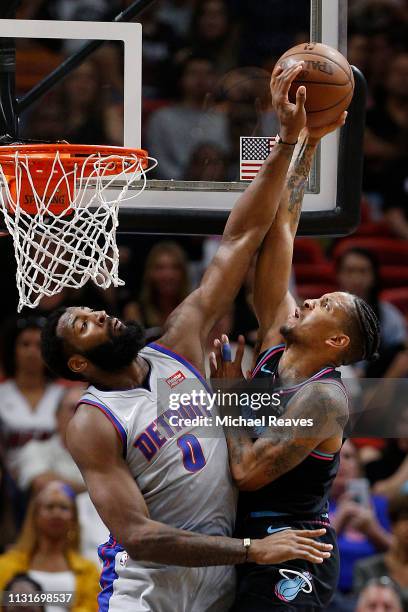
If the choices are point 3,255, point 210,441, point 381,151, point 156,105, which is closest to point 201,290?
point 210,441

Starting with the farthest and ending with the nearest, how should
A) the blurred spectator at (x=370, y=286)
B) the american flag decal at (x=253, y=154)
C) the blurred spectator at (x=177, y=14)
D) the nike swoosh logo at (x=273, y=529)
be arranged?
the blurred spectator at (x=370, y=286), the blurred spectator at (x=177, y=14), the american flag decal at (x=253, y=154), the nike swoosh logo at (x=273, y=529)

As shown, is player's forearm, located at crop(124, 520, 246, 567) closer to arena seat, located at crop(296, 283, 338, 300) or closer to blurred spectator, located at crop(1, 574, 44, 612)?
blurred spectator, located at crop(1, 574, 44, 612)

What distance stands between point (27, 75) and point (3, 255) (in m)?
1.96

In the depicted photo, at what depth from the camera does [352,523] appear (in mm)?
5566

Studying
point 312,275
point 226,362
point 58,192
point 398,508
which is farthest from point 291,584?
point 312,275

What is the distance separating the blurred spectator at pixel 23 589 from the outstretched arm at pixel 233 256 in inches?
69.5

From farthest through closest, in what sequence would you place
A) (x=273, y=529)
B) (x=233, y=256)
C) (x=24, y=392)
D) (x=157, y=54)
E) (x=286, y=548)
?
(x=24, y=392)
(x=157, y=54)
(x=233, y=256)
(x=273, y=529)
(x=286, y=548)

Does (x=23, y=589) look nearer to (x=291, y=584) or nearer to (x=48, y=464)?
(x=48, y=464)

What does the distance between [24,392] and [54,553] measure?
97 cm

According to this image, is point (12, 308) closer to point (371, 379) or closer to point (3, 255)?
point (3, 255)

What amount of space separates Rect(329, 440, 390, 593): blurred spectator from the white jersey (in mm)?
1890

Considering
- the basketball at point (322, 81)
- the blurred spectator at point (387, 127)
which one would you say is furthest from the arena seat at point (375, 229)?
the basketball at point (322, 81)

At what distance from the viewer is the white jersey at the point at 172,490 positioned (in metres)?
3.69

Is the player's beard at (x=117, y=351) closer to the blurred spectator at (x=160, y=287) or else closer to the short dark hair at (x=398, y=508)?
the short dark hair at (x=398, y=508)
